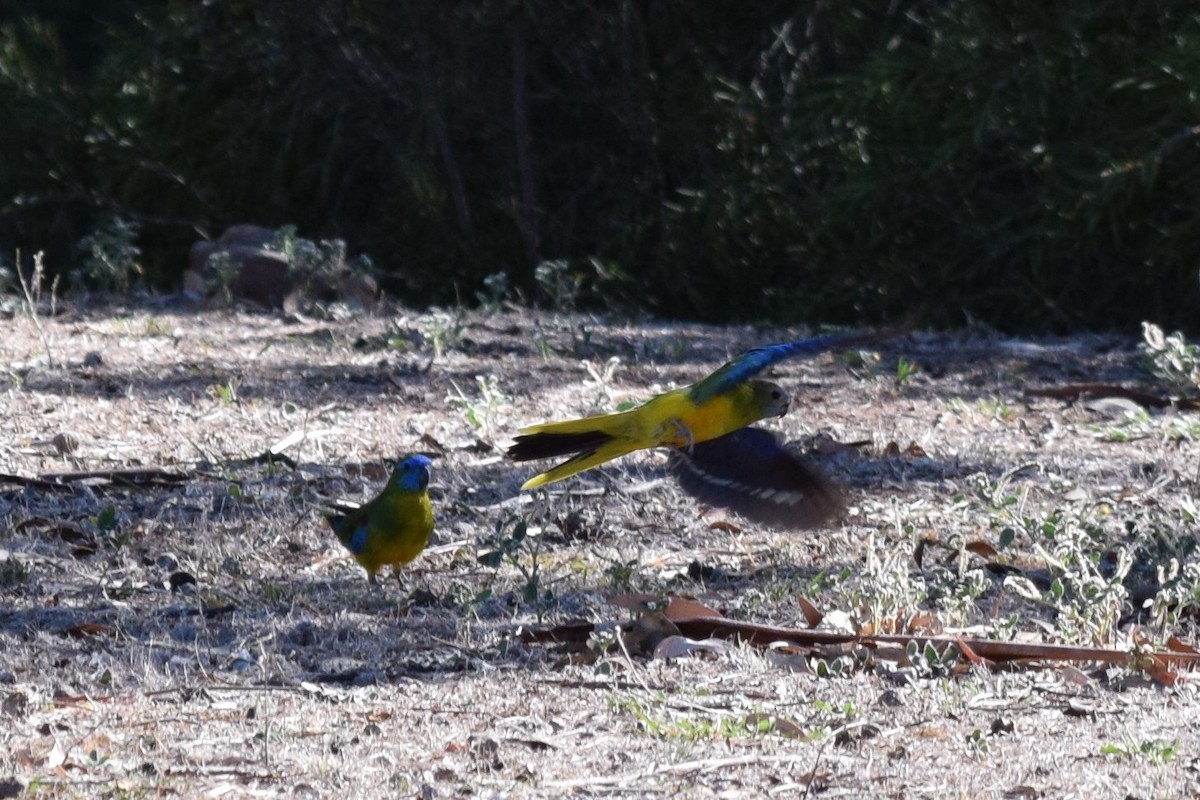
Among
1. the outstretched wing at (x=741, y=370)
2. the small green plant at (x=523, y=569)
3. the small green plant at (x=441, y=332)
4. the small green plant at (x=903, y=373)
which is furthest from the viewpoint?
the small green plant at (x=441, y=332)

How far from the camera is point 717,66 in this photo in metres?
11.7

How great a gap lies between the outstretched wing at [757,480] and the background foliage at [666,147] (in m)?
5.36

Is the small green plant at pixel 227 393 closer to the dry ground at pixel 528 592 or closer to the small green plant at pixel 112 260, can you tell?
the dry ground at pixel 528 592

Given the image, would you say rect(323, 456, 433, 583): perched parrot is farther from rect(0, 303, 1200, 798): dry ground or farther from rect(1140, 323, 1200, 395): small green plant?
rect(1140, 323, 1200, 395): small green plant

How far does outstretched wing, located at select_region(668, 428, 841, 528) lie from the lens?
4035 mm

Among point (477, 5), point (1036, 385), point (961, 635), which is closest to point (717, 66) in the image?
point (477, 5)

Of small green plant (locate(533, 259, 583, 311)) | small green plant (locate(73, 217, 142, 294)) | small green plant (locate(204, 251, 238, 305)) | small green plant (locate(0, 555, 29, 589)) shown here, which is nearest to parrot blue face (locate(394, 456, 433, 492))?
small green plant (locate(0, 555, 29, 589))

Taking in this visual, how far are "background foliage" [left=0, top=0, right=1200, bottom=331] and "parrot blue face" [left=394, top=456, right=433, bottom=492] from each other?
5380 millimetres

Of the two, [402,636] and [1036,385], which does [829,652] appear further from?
[1036,385]

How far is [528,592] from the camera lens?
383 centimetres

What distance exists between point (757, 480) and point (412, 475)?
2.82 feet

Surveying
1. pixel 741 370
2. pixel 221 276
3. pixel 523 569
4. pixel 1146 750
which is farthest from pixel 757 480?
pixel 221 276

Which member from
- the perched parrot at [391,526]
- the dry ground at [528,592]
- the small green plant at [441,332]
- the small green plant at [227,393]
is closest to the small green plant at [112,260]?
the small green plant at [441,332]

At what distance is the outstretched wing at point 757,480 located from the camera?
13.2 feet
